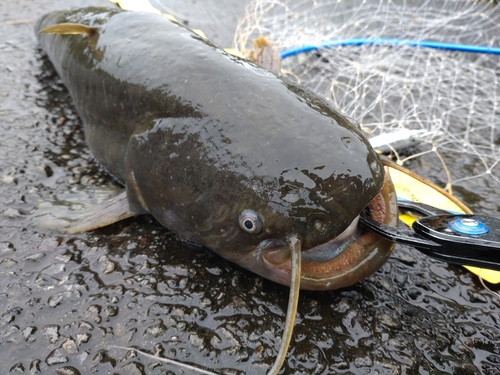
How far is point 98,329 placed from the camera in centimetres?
176

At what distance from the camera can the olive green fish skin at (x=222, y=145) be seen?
Answer: 5.40 feet

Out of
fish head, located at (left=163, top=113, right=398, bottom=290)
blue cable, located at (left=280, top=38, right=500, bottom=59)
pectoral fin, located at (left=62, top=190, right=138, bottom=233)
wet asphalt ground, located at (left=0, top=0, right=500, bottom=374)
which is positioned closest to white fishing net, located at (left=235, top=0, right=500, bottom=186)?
blue cable, located at (left=280, top=38, right=500, bottom=59)

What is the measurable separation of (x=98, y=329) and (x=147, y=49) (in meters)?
1.44

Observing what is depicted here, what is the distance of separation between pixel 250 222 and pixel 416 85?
2863 mm

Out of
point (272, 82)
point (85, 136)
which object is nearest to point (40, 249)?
point (85, 136)

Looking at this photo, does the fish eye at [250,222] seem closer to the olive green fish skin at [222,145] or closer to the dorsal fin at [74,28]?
the olive green fish skin at [222,145]

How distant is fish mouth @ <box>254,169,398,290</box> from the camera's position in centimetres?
175

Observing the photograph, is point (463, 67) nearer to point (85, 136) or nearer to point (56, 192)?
point (85, 136)

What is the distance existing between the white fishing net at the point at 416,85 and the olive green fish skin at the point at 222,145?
1.52 meters

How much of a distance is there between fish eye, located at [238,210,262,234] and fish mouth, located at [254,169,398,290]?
0.08 metres

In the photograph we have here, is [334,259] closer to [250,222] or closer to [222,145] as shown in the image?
[250,222]

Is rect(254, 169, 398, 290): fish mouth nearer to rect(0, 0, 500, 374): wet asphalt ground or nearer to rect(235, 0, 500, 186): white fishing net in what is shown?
rect(0, 0, 500, 374): wet asphalt ground

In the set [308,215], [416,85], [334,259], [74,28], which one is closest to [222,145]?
[308,215]

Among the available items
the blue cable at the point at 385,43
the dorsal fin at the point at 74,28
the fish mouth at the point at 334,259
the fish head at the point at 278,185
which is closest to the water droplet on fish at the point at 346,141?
the fish head at the point at 278,185
